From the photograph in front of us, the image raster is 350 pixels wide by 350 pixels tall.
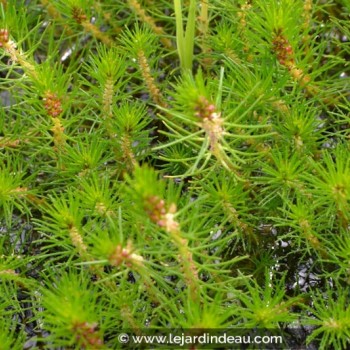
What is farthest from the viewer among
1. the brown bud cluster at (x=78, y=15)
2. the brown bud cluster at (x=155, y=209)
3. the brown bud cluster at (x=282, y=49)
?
the brown bud cluster at (x=78, y=15)

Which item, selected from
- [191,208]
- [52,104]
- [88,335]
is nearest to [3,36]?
[52,104]

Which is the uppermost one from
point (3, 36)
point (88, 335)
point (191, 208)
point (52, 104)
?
point (3, 36)

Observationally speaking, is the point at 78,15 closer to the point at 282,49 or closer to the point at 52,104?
the point at 52,104

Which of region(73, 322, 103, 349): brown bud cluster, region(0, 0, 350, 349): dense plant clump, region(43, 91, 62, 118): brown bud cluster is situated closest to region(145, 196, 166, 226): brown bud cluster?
region(0, 0, 350, 349): dense plant clump

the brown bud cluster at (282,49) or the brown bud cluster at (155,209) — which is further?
the brown bud cluster at (282,49)

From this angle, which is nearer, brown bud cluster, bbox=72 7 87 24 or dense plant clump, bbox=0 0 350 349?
dense plant clump, bbox=0 0 350 349

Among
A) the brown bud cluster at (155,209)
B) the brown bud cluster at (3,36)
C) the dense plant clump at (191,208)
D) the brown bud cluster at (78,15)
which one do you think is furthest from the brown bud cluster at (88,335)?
the brown bud cluster at (78,15)

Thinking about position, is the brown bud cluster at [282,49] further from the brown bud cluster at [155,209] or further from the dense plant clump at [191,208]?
the brown bud cluster at [155,209]

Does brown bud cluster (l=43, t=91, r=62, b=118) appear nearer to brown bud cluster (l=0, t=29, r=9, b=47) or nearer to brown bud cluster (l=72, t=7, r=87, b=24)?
brown bud cluster (l=0, t=29, r=9, b=47)
